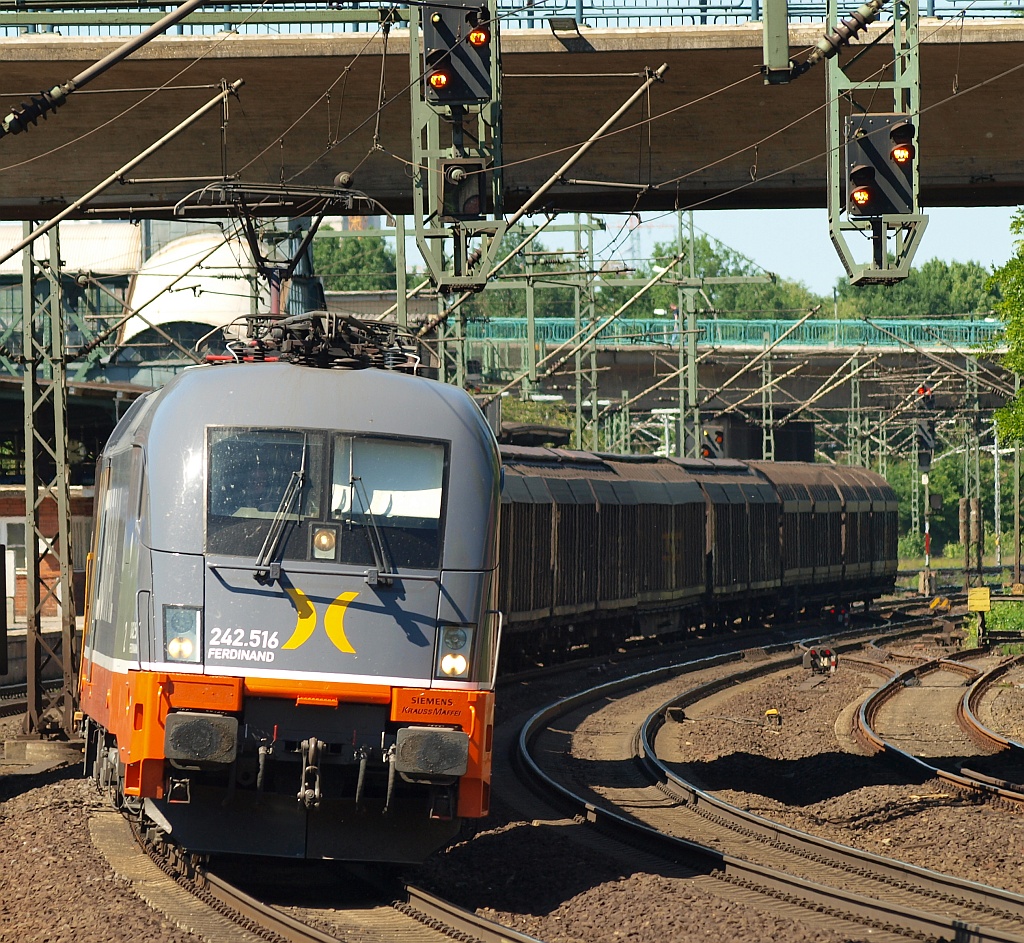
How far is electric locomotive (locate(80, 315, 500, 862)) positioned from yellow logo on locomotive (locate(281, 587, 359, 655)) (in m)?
0.01

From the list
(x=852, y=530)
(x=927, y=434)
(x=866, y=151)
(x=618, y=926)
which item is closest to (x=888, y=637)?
(x=852, y=530)

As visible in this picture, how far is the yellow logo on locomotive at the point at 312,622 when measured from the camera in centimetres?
952

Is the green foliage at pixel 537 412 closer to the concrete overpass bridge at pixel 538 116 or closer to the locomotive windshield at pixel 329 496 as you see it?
the concrete overpass bridge at pixel 538 116

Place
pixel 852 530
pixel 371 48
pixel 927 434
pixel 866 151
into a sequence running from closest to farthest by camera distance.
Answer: pixel 866 151, pixel 371 48, pixel 852 530, pixel 927 434

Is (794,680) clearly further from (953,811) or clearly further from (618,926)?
(618,926)

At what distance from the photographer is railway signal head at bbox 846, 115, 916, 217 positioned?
13.3 metres

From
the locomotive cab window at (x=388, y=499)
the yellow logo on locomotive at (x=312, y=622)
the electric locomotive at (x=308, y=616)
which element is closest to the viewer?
the electric locomotive at (x=308, y=616)

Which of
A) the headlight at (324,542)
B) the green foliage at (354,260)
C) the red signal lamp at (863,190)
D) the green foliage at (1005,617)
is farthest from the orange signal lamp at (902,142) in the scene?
the green foliage at (354,260)

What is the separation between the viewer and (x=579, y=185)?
679 inches

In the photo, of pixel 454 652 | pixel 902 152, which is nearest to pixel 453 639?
pixel 454 652

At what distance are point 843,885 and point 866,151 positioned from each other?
20.4 ft

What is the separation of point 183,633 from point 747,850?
476 cm

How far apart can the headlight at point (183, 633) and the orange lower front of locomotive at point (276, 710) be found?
0.50ft

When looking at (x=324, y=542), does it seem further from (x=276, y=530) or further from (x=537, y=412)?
(x=537, y=412)
